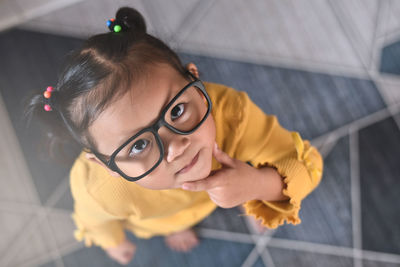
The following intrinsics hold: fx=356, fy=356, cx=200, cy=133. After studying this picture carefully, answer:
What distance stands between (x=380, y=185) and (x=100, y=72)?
844 millimetres

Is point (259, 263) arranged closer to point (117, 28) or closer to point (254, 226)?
point (254, 226)

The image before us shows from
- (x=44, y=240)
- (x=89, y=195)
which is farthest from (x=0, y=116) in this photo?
(x=89, y=195)

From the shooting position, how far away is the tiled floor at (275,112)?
3.21 feet

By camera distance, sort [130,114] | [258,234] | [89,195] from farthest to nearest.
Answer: [258,234]
[89,195]
[130,114]

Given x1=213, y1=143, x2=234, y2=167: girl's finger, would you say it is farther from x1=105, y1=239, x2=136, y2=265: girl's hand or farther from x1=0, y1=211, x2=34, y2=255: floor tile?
x1=0, y1=211, x2=34, y2=255: floor tile

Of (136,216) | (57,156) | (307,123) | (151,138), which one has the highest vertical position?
(151,138)

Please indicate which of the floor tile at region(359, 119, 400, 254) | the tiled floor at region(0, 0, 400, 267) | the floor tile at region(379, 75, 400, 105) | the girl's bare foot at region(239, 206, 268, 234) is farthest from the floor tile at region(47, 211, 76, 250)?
the floor tile at region(379, 75, 400, 105)

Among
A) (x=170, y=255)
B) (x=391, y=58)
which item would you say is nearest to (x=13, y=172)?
(x=170, y=255)

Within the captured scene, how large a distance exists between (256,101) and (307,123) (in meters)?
0.16

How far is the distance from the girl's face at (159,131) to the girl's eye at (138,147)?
23 mm

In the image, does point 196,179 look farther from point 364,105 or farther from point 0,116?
point 0,116

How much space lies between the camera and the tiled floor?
98 cm

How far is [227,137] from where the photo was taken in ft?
2.28

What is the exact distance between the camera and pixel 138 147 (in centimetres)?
53
